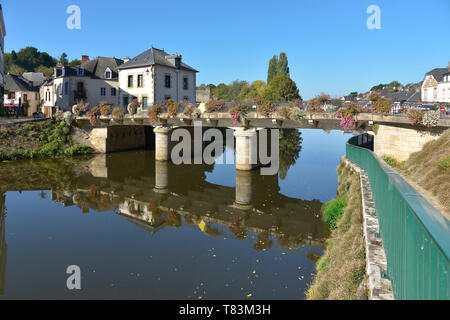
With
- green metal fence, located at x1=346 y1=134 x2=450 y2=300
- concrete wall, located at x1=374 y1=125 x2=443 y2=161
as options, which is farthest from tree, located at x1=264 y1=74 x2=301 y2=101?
green metal fence, located at x1=346 y1=134 x2=450 y2=300

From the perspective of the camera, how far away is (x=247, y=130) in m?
23.3

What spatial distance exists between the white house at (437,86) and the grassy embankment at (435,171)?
1739 inches

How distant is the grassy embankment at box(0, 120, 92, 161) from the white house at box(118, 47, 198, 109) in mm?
9287

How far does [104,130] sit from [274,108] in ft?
64.7

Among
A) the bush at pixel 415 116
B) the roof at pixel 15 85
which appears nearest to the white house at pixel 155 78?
the roof at pixel 15 85

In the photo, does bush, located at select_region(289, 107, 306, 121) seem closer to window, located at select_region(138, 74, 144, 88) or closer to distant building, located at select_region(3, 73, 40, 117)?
window, located at select_region(138, 74, 144, 88)

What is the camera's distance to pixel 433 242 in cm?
298

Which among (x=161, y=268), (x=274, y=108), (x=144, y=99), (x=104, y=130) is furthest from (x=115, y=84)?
(x=161, y=268)

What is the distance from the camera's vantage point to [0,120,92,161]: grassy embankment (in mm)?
29375

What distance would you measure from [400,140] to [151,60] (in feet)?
99.1

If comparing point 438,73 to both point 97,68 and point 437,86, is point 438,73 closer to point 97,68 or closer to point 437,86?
point 437,86

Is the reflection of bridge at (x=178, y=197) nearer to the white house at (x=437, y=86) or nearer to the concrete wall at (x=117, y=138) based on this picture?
the concrete wall at (x=117, y=138)

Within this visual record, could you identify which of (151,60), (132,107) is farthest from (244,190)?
(151,60)
